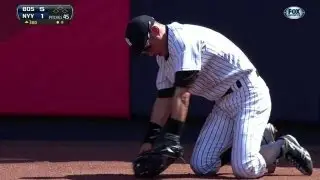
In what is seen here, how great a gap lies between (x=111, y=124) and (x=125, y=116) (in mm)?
196

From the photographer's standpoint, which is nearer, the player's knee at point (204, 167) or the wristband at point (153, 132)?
the wristband at point (153, 132)

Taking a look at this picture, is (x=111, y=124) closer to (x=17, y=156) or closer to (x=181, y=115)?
(x=17, y=156)

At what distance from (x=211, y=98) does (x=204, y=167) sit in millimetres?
479

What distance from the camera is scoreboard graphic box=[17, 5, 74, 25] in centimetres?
768

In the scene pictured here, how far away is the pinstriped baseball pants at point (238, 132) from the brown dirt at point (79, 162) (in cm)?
17

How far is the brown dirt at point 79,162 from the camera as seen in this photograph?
6.53 m

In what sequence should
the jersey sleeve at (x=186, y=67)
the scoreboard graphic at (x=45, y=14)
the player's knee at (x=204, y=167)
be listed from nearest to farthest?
the jersey sleeve at (x=186, y=67), the player's knee at (x=204, y=167), the scoreboard graphic at (x=45, y=14)

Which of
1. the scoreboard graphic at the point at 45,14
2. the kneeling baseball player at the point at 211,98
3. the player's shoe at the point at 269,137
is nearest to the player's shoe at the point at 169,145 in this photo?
the kneeling baseball player at the point at 211,98

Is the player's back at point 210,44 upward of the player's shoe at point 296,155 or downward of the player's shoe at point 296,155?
upward

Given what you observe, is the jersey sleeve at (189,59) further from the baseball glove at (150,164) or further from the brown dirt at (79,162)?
the brown dirt at (79,162)

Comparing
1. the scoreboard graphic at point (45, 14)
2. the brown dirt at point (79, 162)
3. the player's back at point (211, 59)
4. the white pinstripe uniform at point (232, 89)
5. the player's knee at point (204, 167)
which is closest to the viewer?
the player's back at point (211, 59)

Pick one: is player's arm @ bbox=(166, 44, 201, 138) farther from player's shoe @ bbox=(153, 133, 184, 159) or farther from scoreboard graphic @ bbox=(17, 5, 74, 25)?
scoreboard graphic @ bbox=(17, 5, 74, 25)

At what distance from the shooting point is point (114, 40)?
7.75 meters

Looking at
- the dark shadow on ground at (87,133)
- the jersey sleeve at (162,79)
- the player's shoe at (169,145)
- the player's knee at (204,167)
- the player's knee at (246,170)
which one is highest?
the jersey sleeve at (162,79)
